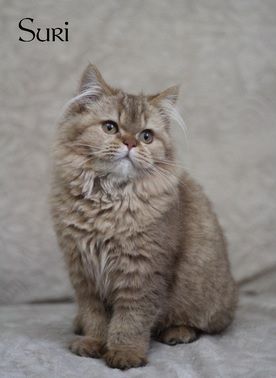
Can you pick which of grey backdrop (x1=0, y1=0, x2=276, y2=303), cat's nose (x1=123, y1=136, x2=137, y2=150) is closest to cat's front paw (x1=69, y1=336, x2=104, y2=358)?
cat's nose (x1=123, y1=136, x2=137, y2=150)

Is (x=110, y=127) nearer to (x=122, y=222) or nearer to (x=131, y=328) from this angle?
(x=122, y=222)

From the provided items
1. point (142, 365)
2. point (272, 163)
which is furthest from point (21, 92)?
point (142, 365)

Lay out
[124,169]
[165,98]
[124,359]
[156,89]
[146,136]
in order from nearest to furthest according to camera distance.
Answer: [124,359]
[124,169]
[146,136]
[165,98]
[156,89]

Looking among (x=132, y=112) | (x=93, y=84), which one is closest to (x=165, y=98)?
(x=132, y=112)

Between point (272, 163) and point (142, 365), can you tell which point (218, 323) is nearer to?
point (142, 365)

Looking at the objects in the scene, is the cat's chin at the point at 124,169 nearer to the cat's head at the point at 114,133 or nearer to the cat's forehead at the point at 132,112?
the cat's head at the point at 114,133

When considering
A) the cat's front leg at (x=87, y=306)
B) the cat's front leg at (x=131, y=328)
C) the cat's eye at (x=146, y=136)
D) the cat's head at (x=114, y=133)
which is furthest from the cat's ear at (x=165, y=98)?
the cat's front leg at (x=131, y=328)

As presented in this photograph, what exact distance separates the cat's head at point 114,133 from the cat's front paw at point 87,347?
2.14ft

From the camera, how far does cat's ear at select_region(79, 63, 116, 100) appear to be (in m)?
2.53

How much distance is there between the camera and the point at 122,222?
2479mm

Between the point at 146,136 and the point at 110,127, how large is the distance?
16 cm

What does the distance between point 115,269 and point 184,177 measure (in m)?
0.59

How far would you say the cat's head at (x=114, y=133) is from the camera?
2.43 metres

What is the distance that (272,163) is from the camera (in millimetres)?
3545
